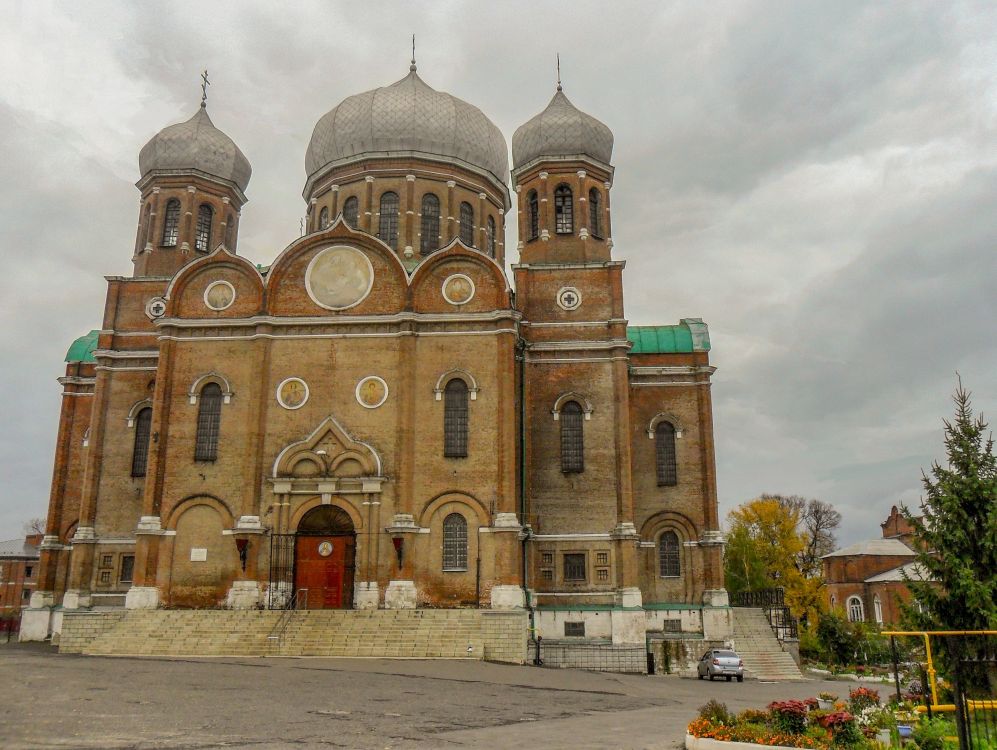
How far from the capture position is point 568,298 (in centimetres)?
3191

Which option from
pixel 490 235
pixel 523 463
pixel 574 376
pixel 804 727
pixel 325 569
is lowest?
pixel 804 727

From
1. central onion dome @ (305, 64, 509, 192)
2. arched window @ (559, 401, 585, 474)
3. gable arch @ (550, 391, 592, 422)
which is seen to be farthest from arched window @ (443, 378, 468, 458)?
central onion dome @ (305, 64, 509, 192)

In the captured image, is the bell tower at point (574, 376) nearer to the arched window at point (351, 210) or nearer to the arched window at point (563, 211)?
the arched window at point (563, 211)

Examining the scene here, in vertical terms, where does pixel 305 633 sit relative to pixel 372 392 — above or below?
below

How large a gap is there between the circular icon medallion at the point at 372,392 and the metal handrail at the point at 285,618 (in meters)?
6.34

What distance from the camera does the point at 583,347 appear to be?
3116cm

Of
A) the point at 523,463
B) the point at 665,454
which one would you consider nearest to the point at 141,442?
the point at 523,463

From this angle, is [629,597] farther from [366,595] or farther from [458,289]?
[458,289]

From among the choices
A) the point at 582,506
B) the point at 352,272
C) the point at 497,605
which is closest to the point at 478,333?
the point at 352,272

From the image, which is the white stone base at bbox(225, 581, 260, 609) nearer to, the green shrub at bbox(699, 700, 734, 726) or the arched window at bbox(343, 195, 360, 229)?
the arched window at bbox(343, 195, 360, 229)

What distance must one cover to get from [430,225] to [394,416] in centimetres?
979

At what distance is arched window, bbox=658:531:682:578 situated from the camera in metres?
32.0

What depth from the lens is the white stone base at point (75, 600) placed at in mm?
29234

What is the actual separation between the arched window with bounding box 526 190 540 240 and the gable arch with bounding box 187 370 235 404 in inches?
498
